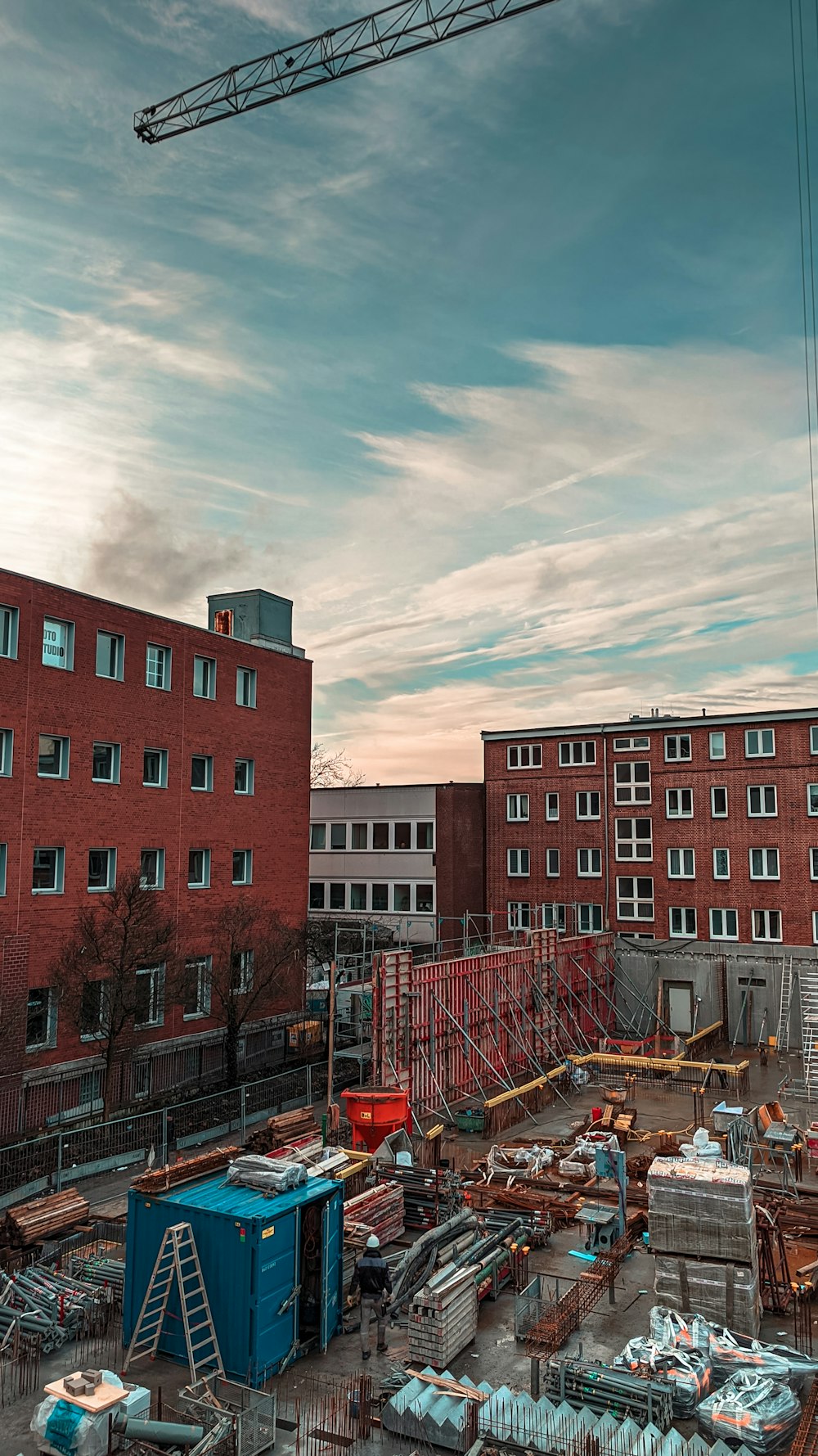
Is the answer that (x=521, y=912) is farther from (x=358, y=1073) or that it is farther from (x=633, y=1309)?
(x=633, y=1309)

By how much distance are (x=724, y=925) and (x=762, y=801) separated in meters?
5.40

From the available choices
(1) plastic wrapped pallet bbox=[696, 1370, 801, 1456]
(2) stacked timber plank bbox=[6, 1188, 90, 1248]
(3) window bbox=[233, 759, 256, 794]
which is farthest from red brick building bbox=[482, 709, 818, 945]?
(1) plastic wrapped pallet bbox=[696, 1370, 801, 1456]

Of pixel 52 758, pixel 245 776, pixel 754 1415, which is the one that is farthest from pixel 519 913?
pixel 754 1415

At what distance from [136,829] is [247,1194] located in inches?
715

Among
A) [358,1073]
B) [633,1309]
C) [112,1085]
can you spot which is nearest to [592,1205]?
[633,1309]

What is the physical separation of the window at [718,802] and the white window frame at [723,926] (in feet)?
12.7

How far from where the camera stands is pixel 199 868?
3466 centimetres

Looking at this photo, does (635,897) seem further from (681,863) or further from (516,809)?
(516,809)

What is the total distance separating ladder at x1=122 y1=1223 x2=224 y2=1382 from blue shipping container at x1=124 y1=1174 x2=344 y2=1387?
14 centimetres

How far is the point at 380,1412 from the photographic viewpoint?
1266 centimetres

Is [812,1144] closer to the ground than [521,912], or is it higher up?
closer to the ground

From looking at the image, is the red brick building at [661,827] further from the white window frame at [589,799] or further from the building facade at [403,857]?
the building facade at [403,857]

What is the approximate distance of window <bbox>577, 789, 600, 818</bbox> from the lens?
46.4 meters

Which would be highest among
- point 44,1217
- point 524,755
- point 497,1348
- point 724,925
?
point 524,755
